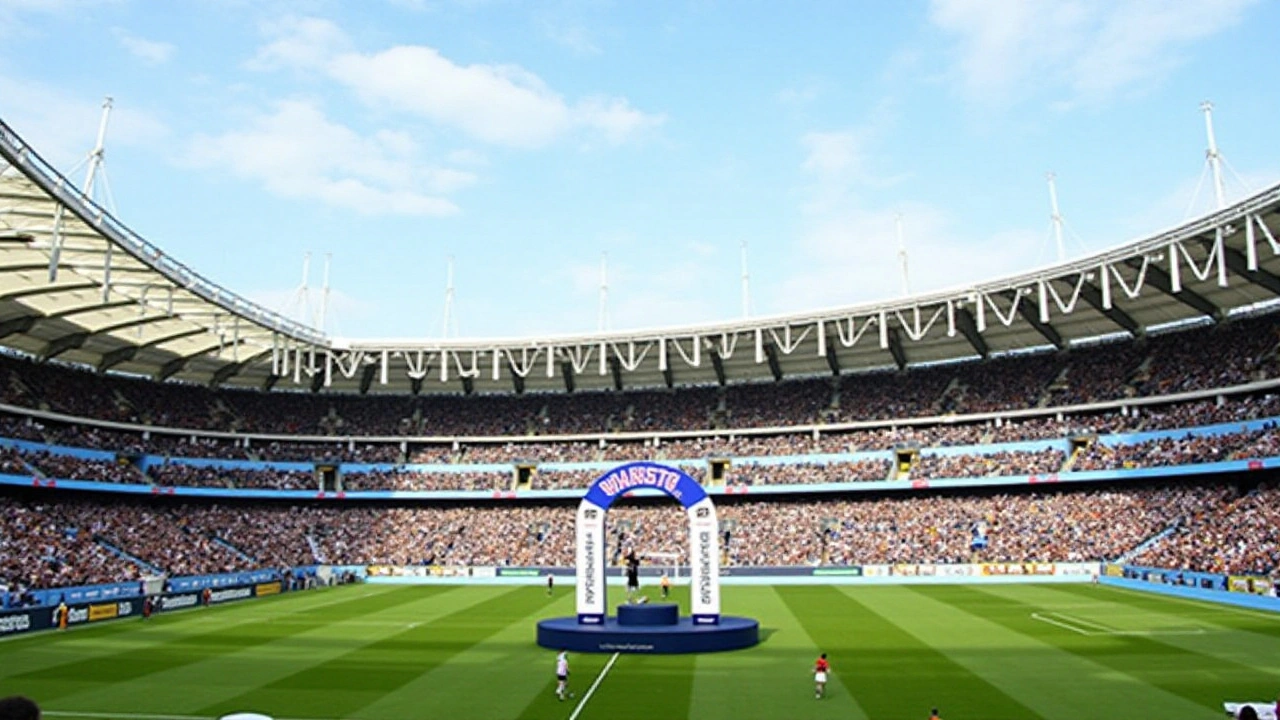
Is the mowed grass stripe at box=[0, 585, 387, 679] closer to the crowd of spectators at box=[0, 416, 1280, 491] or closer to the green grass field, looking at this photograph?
the green grass field

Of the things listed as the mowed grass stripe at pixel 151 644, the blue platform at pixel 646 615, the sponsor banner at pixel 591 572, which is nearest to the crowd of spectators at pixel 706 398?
the mowed grass stripe at pixel 151 644

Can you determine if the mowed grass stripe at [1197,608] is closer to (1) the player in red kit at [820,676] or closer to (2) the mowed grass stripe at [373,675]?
(1) the player in red kit at [820,676]

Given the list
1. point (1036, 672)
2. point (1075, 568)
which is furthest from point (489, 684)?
point (1075, 568)

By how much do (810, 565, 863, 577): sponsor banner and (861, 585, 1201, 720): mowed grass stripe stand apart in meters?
17.4

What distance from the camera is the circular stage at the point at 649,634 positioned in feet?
89.3

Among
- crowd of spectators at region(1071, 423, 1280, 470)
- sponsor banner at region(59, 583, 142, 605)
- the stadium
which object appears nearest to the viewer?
the stadium

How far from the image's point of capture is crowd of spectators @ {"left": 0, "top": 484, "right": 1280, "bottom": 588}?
44281mm

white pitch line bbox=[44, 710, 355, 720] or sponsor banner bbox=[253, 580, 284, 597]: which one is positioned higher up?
white pitch line bbox=[44, 710, 355, 720]

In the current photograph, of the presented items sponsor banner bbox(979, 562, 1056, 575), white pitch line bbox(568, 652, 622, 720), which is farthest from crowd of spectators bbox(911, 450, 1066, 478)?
white pitch line bbox(568, 652, 622, 720)

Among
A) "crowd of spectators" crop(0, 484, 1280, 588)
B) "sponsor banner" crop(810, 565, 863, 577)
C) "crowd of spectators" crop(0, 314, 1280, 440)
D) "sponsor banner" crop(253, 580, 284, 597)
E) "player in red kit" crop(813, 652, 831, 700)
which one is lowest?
"sponsor banner" crop(253, 580, 284, 597)

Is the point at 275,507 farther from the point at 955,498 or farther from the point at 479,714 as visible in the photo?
the point at 479,714

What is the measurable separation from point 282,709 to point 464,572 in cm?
3852

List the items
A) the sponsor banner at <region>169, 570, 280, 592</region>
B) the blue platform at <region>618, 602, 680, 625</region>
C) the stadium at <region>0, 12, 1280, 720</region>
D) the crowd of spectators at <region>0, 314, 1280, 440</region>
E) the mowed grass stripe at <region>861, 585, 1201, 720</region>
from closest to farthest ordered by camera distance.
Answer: the mowed grass stripe at <region>861, 585, 1201, 720</region>, the stadium at <region>0, 12, 1280, 720</region>, the blue platform at <region>618, 602, 680, 625</region>, the sponsor banner at <region>169, 570, 280, 592</region>, the crowd of spectators at <region>0, 314, 1280, 440</region>

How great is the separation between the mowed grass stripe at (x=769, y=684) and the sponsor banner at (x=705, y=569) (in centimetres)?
172
